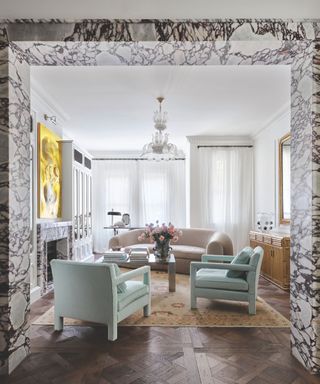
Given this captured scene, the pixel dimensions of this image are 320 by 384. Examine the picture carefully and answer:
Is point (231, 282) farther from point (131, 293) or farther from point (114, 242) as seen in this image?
point (114, 242)

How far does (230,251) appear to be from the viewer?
5703 millimetres

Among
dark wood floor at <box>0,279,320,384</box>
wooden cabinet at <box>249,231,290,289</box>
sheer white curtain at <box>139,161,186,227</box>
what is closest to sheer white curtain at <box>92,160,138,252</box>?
sheer white curtain at <box>139,161,186,227</box>

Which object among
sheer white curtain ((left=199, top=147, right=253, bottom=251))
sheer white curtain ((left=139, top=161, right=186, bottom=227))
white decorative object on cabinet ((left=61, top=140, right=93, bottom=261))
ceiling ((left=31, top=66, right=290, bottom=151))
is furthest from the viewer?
sheer white curtain ((left=139, top=161, right=186, bottom=227))

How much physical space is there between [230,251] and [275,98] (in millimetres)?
2587

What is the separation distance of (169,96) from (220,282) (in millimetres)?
2721

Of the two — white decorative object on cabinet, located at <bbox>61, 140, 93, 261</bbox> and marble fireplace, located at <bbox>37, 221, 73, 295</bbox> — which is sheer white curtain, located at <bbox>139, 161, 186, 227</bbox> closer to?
white decorative object on cabinet, located at <bbox>61, 140, 93, 261</bbox>

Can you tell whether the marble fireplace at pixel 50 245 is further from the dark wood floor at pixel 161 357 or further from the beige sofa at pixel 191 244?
the dark wood floor at pixel 161 357

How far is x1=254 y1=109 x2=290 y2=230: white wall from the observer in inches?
228

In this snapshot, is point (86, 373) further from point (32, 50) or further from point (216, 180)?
point (216, 180)

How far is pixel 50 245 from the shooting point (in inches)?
213

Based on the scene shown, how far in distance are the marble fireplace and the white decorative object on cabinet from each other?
1.13 feet

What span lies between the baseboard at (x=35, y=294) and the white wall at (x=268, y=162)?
13.2 feet

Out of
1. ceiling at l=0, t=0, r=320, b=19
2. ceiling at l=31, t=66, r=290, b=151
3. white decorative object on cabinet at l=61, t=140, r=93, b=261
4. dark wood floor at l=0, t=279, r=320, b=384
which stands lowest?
dark wood floor at l=0, t=279, r=320, b=384

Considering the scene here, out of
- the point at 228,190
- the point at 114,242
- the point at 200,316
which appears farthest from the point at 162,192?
the point at 200,316
